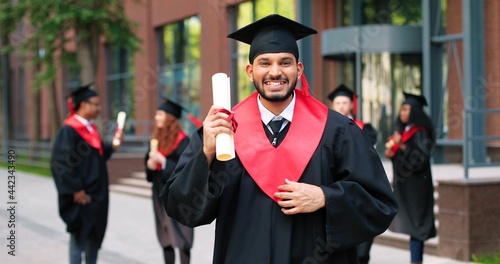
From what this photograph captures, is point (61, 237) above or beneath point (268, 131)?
beneath

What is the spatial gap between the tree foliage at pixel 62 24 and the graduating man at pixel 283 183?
15.7 m

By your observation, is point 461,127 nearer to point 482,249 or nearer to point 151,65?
point 482,249

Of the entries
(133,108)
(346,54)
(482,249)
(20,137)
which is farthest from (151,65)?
(20,137)

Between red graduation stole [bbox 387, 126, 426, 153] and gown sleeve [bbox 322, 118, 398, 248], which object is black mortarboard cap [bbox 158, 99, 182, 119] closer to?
red graduation stole [bbox 387, 126, 426, 153]

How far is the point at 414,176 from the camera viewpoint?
7.87 m

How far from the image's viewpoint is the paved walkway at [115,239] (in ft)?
29.4

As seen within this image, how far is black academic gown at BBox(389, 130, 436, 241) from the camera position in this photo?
25.4 ft

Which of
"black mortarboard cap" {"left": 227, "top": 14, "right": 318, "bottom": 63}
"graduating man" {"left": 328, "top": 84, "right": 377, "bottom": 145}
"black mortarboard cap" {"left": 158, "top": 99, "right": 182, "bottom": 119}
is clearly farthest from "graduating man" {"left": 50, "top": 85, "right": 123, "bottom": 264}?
"black mortarboard cap" {"left": 227, "top": 14, "right": 318, "bottom": 63}

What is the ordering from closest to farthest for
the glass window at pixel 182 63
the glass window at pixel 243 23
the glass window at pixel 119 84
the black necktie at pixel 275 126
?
1. the black necktie at pixel 275 126
2. the glass window at pixel 243 23
3. the glass window at pixel 182 63
4. the glass window at pixel 119 84

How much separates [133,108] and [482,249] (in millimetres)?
20472

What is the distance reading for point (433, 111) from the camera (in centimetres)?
1492

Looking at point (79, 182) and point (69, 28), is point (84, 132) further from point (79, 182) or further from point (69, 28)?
point (69, 28)

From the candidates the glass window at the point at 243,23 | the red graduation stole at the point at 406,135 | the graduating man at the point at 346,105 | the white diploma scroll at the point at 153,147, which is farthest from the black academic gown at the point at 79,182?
the glass window at the point at 243,23

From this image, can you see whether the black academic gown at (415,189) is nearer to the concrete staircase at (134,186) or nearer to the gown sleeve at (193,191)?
the gown sleeve at (193,191)
